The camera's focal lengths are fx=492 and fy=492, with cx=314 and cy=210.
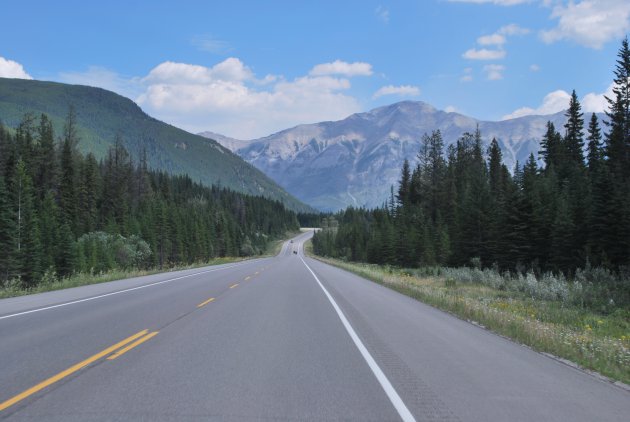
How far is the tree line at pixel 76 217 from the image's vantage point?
50.3m

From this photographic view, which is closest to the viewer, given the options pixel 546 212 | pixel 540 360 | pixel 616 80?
pixel 540 360

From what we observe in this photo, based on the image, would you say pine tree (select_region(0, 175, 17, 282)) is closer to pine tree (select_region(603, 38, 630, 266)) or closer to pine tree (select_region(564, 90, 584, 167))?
pine tree (select_region(603, 38, 630, 266))

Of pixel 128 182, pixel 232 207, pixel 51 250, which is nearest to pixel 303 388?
pixel 51 250

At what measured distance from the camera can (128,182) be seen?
10031 centimetres

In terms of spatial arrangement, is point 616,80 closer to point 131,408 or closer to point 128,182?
point 131,408

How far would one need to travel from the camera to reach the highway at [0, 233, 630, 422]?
520 centimetres

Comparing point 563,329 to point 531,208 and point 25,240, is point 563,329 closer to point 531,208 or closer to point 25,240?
point 531,208

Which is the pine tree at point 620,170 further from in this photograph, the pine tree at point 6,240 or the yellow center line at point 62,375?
the pine tree at point 6,240

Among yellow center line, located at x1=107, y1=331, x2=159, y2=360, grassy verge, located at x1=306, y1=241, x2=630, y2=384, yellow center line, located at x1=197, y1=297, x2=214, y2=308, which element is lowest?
grassy verge, located at x1=306, y1=241, x2=630, y2=384

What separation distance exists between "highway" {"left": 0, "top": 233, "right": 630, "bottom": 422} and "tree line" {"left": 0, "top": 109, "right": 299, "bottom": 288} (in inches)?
789

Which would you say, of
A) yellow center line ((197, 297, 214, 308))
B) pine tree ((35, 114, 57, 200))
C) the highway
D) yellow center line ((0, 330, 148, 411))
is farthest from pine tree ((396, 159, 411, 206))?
yellow center line ((0, 330, 148, 411))

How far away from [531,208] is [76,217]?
63.0 m

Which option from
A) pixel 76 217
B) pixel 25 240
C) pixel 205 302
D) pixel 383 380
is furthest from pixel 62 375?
pixel 76 217

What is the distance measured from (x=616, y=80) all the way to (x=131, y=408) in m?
69.9
